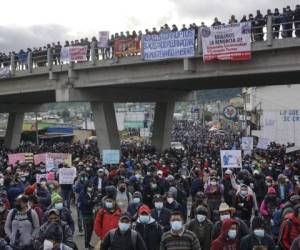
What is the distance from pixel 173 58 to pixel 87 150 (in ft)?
36.7

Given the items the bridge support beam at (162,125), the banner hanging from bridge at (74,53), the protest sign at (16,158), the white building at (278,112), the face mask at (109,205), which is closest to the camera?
the face mask at (109,205)

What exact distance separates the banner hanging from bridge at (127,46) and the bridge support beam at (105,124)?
5069mm

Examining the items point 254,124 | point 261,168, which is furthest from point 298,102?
point 261,168

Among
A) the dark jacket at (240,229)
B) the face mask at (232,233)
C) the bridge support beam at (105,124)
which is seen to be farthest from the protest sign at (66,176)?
the bridge support beam at (105,124)

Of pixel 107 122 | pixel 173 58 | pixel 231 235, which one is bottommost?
pixel 231 235

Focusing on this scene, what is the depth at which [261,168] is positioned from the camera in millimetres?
18234

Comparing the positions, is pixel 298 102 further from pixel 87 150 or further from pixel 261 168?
pixel 261 168

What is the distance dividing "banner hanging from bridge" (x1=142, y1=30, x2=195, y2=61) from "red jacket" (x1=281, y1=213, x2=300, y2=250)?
16.0 metres

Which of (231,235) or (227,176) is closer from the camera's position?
(231,235)

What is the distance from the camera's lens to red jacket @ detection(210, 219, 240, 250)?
748cm

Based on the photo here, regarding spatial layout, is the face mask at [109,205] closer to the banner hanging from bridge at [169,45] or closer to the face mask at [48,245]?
the face mask at [48,245]

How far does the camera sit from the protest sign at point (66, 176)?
49.5ft

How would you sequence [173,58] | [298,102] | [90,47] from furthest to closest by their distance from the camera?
[298,102]
[90,47]
[173,58]

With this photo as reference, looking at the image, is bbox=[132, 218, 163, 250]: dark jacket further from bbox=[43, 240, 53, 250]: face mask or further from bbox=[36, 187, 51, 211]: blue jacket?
bbox=[36, 187, 51, 211]: blue jacket
